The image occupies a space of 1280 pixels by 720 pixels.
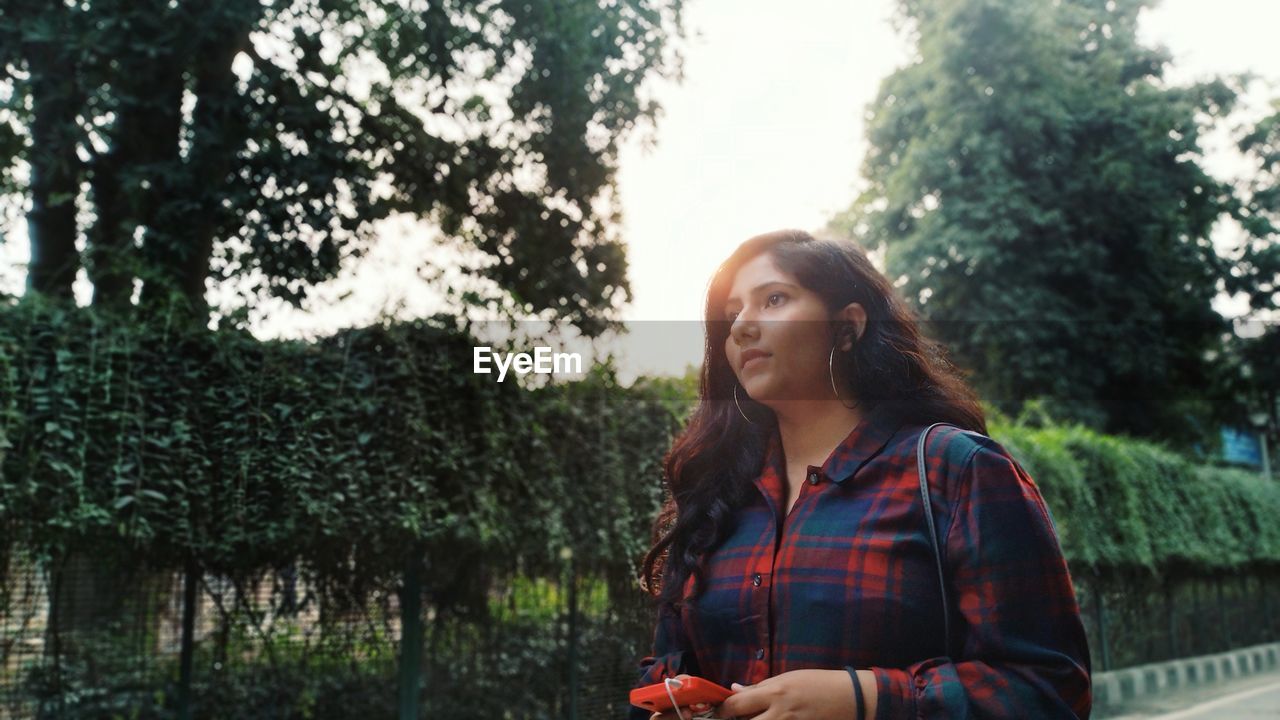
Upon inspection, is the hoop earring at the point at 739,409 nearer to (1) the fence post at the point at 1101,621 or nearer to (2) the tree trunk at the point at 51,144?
(2) the tree trunk at the point at 51,144

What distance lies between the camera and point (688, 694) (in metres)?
1.75

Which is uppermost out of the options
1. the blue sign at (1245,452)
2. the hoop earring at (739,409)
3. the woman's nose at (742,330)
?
the blue sign at (1245,452)

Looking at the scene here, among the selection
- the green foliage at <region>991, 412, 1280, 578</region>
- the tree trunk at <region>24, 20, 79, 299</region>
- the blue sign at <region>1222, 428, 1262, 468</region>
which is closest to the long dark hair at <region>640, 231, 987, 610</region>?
the tree trunk at <region>24, 20, 79, 299</region>

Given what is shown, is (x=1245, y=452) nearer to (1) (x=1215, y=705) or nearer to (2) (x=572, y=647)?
(1) (x=1215, y=705)

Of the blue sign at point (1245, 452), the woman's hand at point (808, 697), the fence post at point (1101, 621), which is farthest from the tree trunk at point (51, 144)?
the blue sign at point (1245, 452)

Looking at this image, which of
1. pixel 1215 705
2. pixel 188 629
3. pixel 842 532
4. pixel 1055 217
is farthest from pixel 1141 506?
pixel 842 532

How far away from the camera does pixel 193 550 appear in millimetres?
5742

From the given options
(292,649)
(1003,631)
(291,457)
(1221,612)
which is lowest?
(1221,612)

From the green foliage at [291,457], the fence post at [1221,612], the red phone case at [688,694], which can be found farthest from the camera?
the fence post at [1221,612]

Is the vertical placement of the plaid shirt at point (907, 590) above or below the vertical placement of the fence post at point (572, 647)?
above

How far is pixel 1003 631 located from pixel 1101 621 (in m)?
12.3

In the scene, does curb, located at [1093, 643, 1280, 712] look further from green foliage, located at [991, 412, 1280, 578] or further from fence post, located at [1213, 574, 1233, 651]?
green foliage, located at [991, 412, 1280, 578]

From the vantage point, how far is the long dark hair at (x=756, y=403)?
1.97 metres

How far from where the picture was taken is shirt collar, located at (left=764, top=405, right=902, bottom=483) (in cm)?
189
